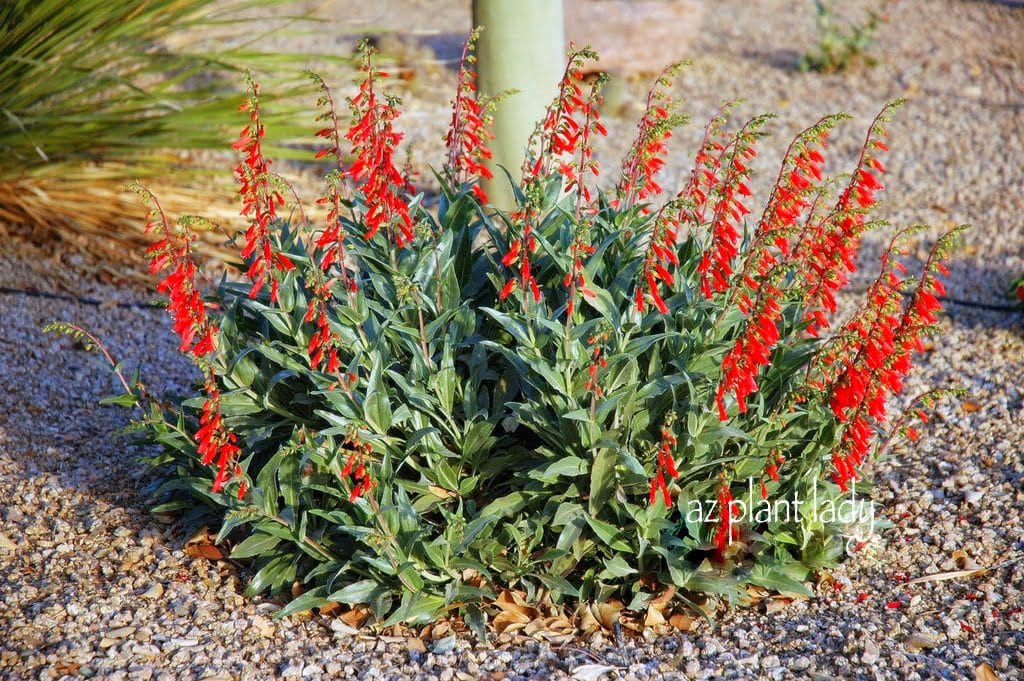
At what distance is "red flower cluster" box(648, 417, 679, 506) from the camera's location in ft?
8.32

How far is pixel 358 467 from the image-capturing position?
252 cm

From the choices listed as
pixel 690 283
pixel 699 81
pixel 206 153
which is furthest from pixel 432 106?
pixel 690 283

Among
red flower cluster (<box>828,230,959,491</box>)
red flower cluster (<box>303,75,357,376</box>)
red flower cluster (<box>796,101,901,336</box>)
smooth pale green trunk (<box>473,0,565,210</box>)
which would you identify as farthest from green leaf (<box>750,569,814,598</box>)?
smooth pale green trunk (<box>473,0,565,210</box>)

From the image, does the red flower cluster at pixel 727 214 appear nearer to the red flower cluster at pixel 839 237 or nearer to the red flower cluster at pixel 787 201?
the red flower cluster at pixel 787 201

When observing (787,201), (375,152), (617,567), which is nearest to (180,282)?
(375,152)

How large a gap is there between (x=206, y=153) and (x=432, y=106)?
1670 millimetres

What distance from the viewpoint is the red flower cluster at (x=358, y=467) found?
7.98 feet

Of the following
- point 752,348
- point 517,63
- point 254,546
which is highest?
point 517,63

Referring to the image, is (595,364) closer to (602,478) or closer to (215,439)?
(602,478)

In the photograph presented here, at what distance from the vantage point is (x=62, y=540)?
3.08 m

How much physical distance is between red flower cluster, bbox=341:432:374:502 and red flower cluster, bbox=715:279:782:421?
0.88 meters

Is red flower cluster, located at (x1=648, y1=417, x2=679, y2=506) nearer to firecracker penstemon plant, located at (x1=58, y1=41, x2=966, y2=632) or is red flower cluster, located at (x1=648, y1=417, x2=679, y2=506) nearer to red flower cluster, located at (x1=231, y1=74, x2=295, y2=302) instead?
firecracker penstemon plant, located at (x1=58, y1=41, x2=966, y2=632)

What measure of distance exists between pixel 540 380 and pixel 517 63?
2.20 metres

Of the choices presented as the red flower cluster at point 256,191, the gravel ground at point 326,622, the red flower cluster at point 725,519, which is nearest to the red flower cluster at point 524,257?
the red flower cluster at point 256,191
